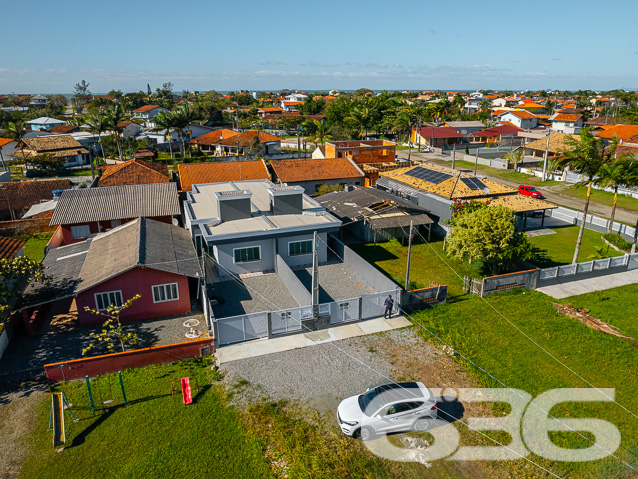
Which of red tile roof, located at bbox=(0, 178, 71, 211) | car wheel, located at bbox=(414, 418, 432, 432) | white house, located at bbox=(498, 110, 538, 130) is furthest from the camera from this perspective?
white house, located at bbox=(498, 110, 538, 130)

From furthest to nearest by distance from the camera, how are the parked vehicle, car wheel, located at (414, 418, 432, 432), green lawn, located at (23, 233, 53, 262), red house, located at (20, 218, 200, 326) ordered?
the parked vehicle, green lawn, located at (23, 233, 53, 262), red house, located at (20, 218, 200, 326), car wheel, located at (414, 418, 432, 432)

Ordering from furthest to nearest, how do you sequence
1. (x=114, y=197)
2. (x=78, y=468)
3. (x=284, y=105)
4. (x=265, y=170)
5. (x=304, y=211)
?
(x=284, y=105) < (x=265, y=170) < (x=114, y=197) < (x=304, y=211) < (x=78, y=468)

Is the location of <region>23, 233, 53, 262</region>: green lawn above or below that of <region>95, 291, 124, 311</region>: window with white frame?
below

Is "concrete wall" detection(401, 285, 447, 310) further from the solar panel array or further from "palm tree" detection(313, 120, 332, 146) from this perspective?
"palm tree" detection(313, 120, 332, 146)

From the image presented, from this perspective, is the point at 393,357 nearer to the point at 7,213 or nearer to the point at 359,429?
the point at 359,429

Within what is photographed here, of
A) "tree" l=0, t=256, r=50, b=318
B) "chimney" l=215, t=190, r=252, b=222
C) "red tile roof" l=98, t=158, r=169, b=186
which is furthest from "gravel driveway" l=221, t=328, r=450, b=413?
"red tile roof" l=98, t=158, r=169, b=186

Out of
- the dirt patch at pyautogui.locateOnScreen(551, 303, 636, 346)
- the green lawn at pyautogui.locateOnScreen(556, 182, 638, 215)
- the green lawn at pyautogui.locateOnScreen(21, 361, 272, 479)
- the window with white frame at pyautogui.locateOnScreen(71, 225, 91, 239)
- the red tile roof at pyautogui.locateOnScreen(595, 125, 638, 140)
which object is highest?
the red tile roof at pyautogui.locateOnScreen(595, 125, 638, 140)

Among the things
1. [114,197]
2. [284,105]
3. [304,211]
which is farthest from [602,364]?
[284,105]
